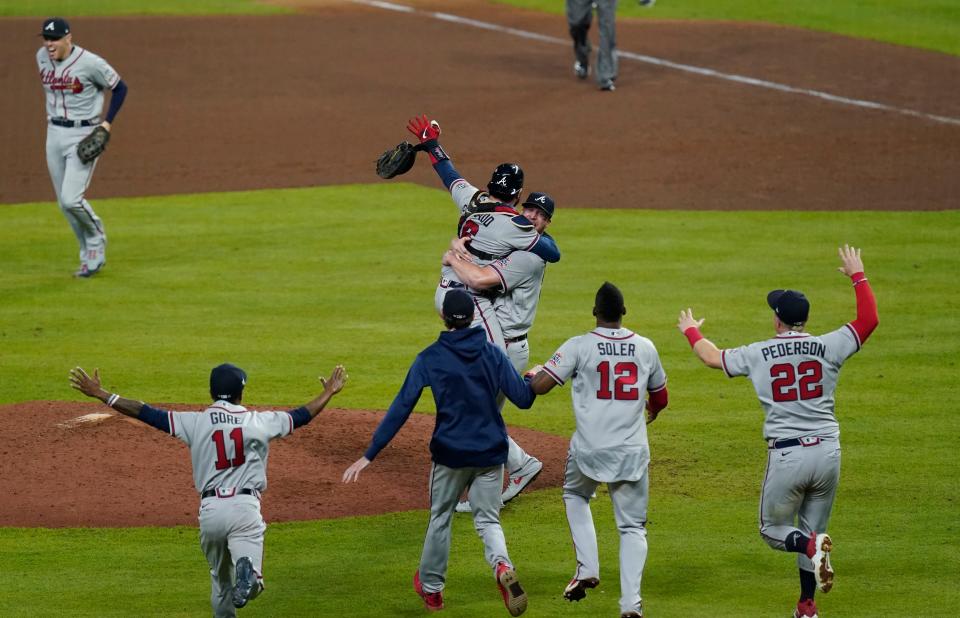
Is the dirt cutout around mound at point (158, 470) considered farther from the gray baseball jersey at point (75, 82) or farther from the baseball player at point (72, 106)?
the gray baseball jersey at point (75, 82)

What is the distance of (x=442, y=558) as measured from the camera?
8.13 meters

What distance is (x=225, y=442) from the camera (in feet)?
24.9

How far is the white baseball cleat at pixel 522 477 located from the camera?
32.1 ft

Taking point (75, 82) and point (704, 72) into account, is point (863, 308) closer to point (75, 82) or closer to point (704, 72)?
point (75, 82)

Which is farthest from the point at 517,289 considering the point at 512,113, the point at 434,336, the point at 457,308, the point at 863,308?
the point at 512,113

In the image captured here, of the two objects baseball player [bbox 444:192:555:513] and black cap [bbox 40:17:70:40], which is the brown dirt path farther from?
baseball player [bbox 444:192:555:513]

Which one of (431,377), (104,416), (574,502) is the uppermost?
→ (431,377)

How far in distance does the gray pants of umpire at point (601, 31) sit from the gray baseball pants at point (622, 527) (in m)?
16.4

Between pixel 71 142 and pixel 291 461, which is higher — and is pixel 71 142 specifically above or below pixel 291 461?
above

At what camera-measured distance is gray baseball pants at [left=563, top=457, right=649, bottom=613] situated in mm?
7855

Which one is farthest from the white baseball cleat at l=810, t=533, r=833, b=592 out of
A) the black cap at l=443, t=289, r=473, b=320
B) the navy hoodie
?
the black cap at l=443, t=289, r=473, b=320

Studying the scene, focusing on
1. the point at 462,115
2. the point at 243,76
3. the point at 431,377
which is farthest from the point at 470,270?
the point at 243,76

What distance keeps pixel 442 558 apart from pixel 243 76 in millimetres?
19594

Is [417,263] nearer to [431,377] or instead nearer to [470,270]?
[470,270]
